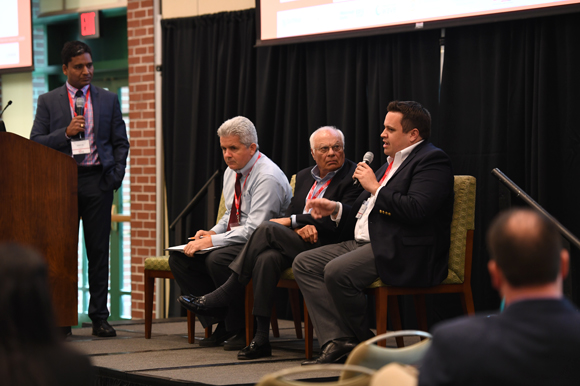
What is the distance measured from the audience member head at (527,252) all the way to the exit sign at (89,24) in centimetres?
526

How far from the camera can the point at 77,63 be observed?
12.1 feet

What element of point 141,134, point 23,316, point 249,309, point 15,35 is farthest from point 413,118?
point 15,35

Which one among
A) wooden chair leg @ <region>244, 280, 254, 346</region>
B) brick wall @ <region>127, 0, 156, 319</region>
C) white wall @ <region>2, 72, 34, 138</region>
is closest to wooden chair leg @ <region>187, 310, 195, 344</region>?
wooden chair leg @ <region>244, 280, 254, 346</region>

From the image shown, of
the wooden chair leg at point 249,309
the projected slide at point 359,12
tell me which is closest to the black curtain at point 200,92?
the projected slide at point 359,12

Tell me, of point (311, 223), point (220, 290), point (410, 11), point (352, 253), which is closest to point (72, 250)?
point (220, 290)

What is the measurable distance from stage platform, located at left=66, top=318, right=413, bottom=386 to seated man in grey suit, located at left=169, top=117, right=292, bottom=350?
0.22 metres

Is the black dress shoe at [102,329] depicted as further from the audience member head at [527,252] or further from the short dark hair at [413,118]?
the audience member head at [527,252]

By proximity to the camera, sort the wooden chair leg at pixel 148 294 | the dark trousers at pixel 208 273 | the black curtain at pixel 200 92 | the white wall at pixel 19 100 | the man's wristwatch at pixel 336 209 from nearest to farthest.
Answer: the man's wristwatch at pixel 336 209
the dark trousers at pixel 208 273
the wooden chair leg at pixel 148 294
the black curtain at pixel 200 92
the white wall at pixel 19 100

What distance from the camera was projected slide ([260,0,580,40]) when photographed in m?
3.57

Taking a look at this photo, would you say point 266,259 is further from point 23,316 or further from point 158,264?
point 23,316

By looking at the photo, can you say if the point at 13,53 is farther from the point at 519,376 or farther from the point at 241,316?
the point at 519,376

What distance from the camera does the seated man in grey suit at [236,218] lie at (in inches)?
130

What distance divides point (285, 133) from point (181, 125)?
984 millimetres

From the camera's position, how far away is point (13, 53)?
5.32 metres
